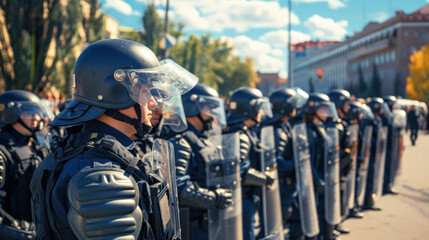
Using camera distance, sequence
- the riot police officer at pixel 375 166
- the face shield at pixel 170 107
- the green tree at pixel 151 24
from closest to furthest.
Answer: the face shield at pixel 170 107
the riot police officer at pixel 375 166
the green tree at pixel 151 24

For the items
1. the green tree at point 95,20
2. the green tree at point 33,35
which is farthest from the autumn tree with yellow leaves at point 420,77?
the green tree at point 33,35

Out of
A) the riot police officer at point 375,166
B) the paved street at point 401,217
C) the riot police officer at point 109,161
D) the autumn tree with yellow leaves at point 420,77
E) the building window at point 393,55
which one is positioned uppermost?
the building window at point 393,55

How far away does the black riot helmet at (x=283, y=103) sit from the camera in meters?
5.62

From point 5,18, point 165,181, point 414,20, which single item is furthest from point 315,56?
point 165,181

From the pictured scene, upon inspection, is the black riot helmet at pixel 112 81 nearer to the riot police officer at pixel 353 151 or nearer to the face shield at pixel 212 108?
the face shield at pixel 212 108

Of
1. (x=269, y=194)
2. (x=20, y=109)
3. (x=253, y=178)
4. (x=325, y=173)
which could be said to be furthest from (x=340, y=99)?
(x=20, y=109)

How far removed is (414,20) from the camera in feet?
176

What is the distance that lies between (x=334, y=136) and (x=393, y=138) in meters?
3.66

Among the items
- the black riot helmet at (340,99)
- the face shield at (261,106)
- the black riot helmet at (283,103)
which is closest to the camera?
the face shield at (261,106)

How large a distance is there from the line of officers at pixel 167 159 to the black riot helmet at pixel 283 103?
19mm

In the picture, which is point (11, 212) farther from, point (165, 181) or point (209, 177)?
point (165, 181)

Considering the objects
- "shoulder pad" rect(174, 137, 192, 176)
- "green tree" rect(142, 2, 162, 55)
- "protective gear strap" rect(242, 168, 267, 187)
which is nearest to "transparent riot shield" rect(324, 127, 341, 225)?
"protective gear strap" rect(242, 168, 267, 187)

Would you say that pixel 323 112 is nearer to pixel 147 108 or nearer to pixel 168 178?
pixel 168 178

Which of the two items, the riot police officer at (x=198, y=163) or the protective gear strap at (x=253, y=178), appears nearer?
the riot police officer at (x=198, y=163)
